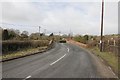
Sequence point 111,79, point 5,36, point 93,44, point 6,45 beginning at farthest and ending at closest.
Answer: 1. point 5,36
2. point 93,44
3. point 6,45
4. point 111,79

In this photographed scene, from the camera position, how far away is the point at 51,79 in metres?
12.9

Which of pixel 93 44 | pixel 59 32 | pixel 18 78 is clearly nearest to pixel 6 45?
pixel 93 44

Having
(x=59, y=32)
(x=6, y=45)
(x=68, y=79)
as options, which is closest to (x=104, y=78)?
(x=68, y=79)

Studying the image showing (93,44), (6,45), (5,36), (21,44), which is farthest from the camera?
(5,36)

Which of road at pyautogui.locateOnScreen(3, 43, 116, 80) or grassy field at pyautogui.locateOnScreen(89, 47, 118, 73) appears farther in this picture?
grassy field at pyautogui.locateOnScreen(89, 47, 118, 73)

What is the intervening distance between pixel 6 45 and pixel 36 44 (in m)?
18.6

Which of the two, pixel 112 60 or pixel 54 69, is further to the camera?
pixel 112 60

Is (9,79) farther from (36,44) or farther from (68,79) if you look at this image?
(36,44)

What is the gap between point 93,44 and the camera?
57750mm

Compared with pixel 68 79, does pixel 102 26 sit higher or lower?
higher

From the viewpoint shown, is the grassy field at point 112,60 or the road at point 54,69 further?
the grassy field at point 112,60

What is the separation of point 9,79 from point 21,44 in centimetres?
3727

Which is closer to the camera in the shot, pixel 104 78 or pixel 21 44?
pixel 104 78

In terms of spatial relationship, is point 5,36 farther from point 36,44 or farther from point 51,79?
point 51,79
